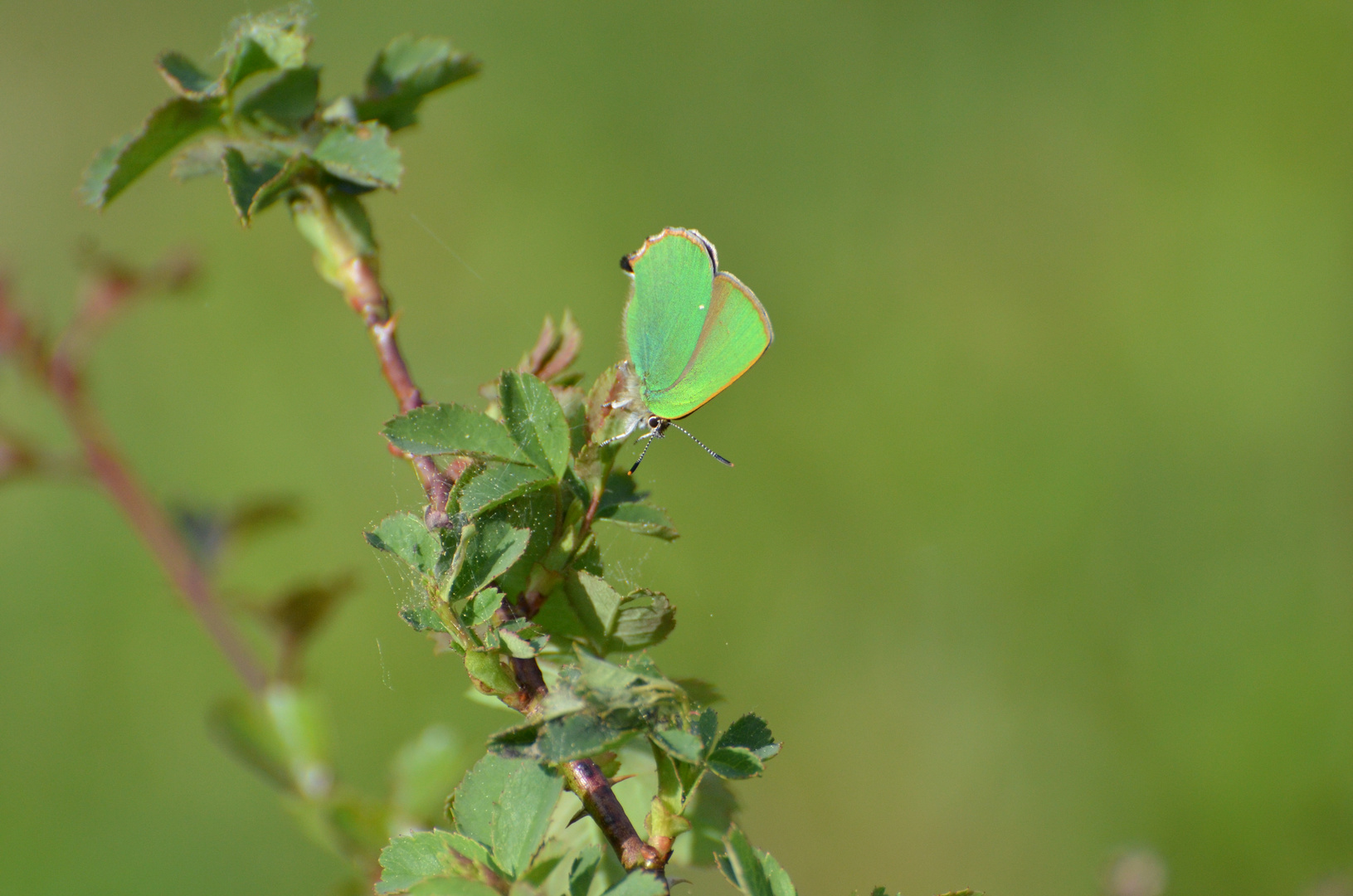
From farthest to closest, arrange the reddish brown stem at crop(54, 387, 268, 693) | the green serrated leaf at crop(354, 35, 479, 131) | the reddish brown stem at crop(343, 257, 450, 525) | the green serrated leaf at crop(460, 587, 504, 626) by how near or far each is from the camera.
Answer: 1. the reddish brown stem at crop(54, 387, 268, 693)
2. the green serrated leaf at crop(354, 35, 479, 131)
3. the reddish brown stem at crop(343, 257, 450, 525)
4. the green serrated leaf at crop(460, 587, 504, 626)

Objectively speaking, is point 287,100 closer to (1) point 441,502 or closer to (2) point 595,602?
(1) point 441,502

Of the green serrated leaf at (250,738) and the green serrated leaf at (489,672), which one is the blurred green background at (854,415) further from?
the green serrated leaf at (489,672)

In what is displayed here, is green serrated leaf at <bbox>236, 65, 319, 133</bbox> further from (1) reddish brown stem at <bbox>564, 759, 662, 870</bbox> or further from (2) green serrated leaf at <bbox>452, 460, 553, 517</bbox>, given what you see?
(1) reddish brown stem at <bbox>564, 759, 662, 870</bbox>

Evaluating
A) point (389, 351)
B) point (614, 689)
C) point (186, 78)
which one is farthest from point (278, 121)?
point (614, 689)

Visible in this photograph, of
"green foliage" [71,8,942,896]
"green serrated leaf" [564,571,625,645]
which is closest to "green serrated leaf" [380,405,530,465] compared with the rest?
"green foliage" [71,8,942,896]

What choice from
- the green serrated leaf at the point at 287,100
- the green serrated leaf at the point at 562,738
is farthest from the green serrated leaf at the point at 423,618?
the green serrated leaf at the point at 287,100

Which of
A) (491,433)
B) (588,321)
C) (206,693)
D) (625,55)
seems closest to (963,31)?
(625,55)
